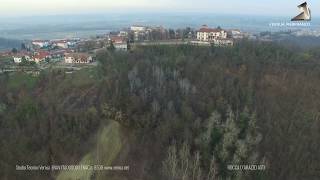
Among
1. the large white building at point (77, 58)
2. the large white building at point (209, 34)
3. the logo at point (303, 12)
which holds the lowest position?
the large white building at point (77, 58)

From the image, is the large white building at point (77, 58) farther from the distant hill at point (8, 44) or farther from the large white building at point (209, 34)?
the distant hill at point (8, 44)

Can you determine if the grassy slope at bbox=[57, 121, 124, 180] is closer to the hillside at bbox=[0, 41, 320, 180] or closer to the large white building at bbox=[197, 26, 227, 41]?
the hillside at bbox=[0, 41, 320, 180]

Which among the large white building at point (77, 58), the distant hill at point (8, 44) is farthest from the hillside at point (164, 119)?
the distant hill at point (8, 44)

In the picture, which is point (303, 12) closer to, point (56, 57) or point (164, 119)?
point (164, 119)

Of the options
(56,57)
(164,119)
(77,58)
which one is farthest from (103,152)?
(56,57)

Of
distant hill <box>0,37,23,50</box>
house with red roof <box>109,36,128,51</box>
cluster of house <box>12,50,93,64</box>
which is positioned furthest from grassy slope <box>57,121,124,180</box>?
distant hill <box>0,37,23,50</box>
